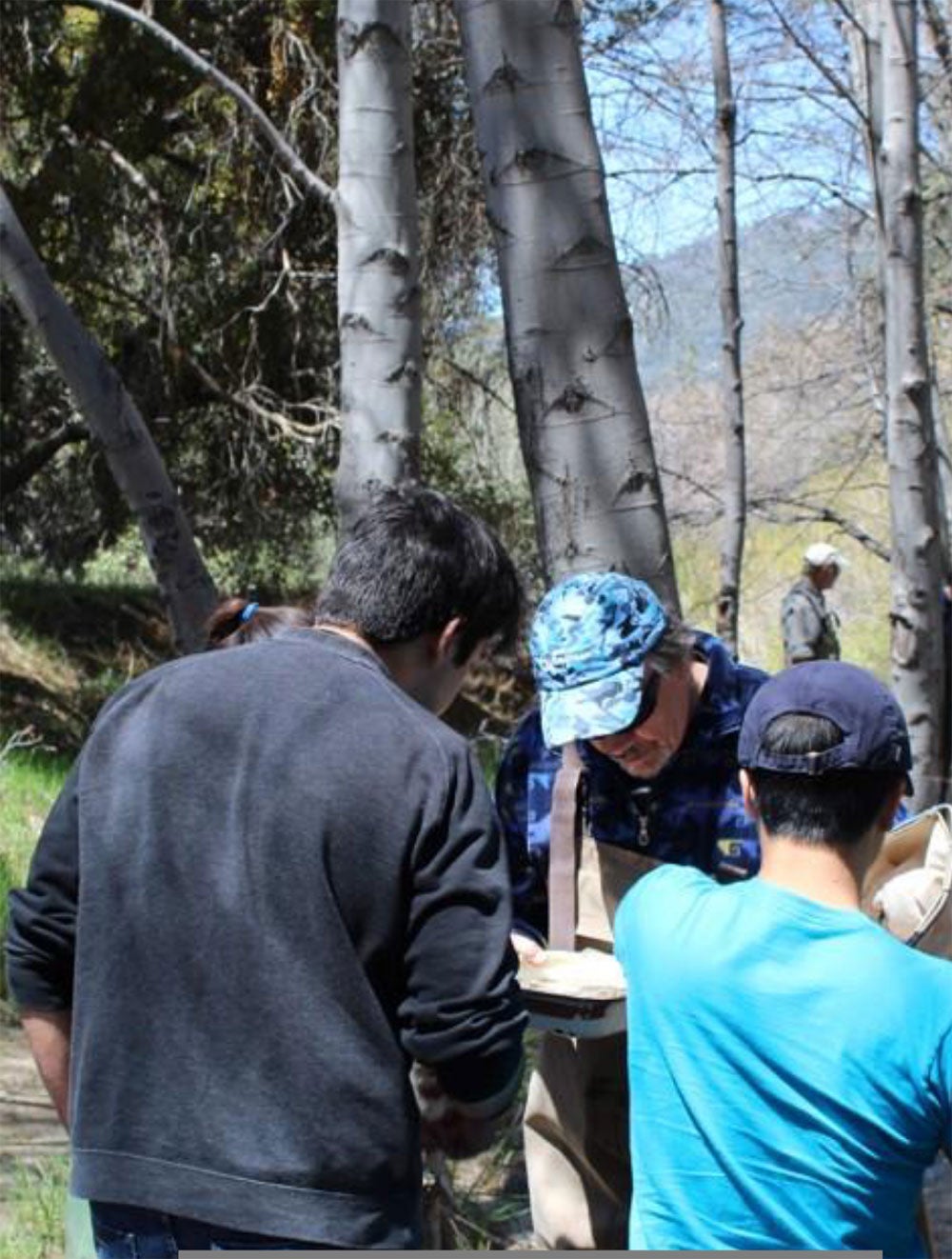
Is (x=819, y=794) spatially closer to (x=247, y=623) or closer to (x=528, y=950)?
(x=528, y=950)

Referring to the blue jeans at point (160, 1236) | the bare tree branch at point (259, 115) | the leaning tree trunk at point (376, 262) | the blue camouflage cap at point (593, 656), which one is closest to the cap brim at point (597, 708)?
the blue camouflage cap at point (593, 656)

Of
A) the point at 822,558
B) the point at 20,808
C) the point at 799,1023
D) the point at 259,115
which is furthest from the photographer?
the point at 822,558

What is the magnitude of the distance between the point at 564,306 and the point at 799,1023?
6.41 feet

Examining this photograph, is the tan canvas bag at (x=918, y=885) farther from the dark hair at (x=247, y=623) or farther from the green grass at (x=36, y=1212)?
the green grass at (x=36, y=1212)

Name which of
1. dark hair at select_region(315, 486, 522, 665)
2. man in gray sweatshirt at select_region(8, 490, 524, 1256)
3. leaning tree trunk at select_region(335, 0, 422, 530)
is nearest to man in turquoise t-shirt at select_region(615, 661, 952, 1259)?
man in gray sweatshirt at select_region(8, 490, 524, 1256)

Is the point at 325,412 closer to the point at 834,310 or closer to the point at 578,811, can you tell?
the point at 834,310

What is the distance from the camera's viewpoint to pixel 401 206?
16.8 feet

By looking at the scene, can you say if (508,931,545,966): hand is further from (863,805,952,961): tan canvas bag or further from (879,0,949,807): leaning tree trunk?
(879,0,949,807): leaning tree trunk

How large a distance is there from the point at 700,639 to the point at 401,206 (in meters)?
2.26

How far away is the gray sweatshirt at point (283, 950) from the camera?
2.19 m

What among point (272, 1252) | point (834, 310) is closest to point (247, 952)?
point (272, 1252)

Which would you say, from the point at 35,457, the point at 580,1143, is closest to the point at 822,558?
the point at 35,457

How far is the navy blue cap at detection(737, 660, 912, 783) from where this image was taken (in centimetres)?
225

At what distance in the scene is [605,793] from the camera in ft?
10.8
